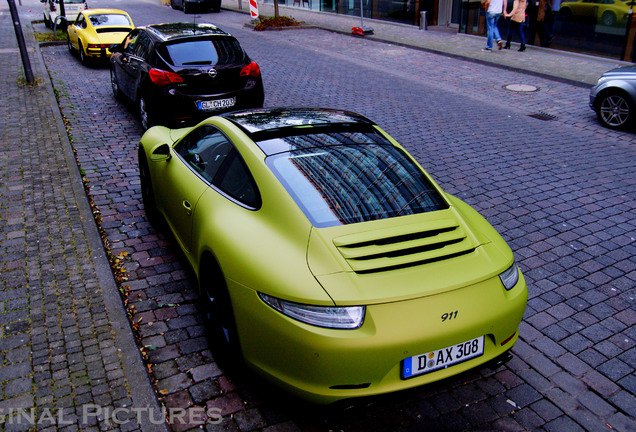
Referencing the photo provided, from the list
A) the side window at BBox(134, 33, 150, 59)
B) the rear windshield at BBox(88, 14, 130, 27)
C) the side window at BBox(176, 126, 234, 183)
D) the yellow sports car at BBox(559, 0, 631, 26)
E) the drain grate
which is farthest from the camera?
the rear windshield at BBox(88, 14, 130, 27)

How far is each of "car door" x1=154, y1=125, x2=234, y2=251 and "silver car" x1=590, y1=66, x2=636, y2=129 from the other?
7.91 metres

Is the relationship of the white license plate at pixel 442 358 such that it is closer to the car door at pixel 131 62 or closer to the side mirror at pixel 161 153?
the side mirror at pixel 161 153

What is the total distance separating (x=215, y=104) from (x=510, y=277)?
6557 mm

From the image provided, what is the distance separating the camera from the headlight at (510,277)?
3592mm

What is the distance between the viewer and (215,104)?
9.16m

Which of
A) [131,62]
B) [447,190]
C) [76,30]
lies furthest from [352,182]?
[76,30]

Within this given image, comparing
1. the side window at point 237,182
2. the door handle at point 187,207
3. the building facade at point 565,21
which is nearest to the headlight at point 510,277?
the side window at point 237,182

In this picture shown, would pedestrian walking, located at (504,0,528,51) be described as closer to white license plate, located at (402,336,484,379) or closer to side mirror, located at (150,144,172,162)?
side mirror, located at (150,144,172,162)

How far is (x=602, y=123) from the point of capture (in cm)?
1027

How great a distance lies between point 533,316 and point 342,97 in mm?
8123

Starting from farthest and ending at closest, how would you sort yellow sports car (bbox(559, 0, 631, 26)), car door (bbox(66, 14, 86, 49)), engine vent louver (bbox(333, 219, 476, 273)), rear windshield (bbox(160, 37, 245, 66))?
1. car door (bbox(66, 14, 86, 49))
2. yellow sports car (bbox(559, 0, 631, 26))
3. rear windshield (bbox(160, 37, 245, 66))
4. engine vent louver (bbox(333, 219, 476, 273))

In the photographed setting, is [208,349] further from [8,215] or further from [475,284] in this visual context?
[8,215]

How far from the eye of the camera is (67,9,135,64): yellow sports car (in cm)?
1532

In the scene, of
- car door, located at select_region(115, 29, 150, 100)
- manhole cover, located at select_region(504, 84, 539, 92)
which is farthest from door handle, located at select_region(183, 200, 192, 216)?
manhole cover, located at select_region(504, 84, 539, 92)
